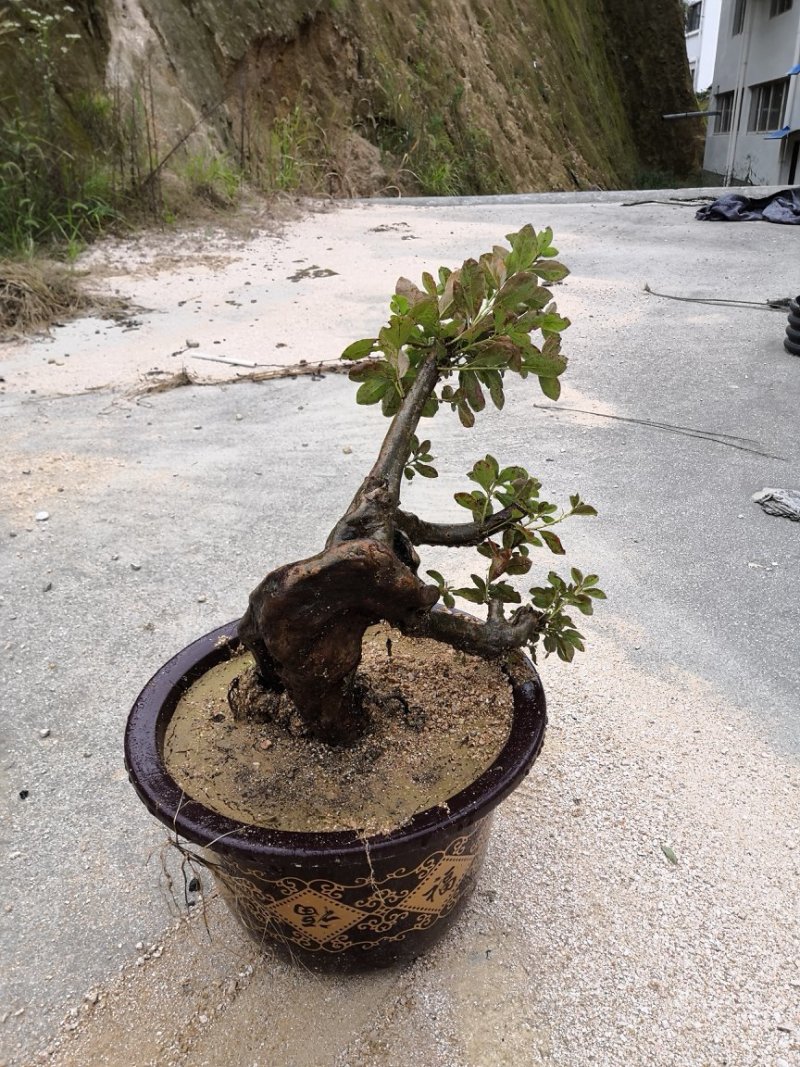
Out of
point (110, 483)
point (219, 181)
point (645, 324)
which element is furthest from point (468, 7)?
point (110, 483)

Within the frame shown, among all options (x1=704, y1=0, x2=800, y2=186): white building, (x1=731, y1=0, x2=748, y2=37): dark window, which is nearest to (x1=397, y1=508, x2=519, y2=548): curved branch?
(x1=704, y1=0, x2=800, y2=186): white building

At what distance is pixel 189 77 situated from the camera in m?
7.80

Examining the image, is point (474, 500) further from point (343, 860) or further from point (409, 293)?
point (343, 860)

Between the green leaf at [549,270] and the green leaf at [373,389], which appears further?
the green leaf at [373,389]

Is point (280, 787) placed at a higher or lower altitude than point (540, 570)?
higher

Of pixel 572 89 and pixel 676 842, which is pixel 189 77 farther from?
pixel 572 89

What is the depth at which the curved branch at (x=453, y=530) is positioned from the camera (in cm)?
131

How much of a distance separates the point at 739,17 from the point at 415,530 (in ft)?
71.5

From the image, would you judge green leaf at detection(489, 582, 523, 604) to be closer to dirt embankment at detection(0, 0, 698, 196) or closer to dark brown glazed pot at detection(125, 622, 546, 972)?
dark brown glazed pot at detection(125, 622, 546, 972)

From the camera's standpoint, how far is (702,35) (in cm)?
2672

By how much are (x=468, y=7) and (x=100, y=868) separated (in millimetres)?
14223

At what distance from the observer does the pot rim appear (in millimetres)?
1106

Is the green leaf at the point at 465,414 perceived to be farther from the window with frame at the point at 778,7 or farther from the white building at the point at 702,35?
the white building at the point at 702,35

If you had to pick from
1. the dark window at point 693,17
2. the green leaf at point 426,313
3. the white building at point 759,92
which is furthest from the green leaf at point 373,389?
the dark window at point 693,17
